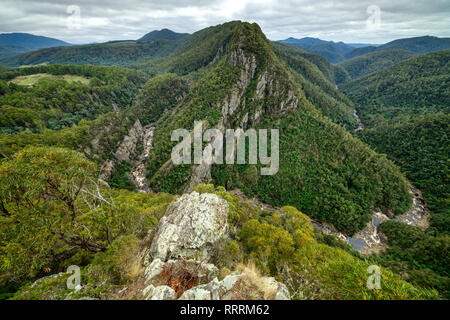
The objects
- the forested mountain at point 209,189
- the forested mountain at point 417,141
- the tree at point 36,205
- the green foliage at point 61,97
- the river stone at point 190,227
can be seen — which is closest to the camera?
the tree at point 36,205

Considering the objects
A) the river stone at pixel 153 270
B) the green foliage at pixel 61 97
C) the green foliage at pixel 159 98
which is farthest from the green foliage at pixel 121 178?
the river stone at pixel 153 270

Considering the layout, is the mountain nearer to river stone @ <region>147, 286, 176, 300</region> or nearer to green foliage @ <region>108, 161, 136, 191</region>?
river stone @ <region>147, 286, 176, 300</region>

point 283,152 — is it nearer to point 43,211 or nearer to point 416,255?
point 416,255

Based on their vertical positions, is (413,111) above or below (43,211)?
above

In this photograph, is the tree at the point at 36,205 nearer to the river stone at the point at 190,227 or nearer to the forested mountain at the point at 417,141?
the river stone at the point at 190,227

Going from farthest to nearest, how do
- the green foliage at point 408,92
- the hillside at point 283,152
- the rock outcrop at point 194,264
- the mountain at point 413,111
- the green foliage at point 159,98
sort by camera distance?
the green foliage at point 408,92, the green foliage at point 159,98, the mountain at point 413,111, the hillside at point 283,152, the rock outcrop at point 194,264

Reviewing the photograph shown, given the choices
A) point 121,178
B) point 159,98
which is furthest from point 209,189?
point 159,98

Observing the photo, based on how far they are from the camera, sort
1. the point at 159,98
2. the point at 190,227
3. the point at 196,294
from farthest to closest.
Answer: the point at 159,98, the point at 190,227, the point at 196,294
